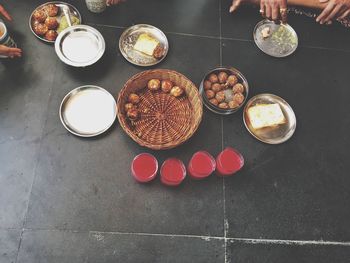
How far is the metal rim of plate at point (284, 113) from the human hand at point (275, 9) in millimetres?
531

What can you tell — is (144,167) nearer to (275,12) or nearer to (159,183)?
(159,183)

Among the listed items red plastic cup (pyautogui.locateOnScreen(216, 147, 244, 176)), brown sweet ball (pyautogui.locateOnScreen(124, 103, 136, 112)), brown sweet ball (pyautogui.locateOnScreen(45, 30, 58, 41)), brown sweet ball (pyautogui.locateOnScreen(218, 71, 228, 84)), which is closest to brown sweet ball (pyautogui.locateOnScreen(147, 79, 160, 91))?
brown sweet ball (pyautogui.locateOnScreen(124, 103, 136, 112))

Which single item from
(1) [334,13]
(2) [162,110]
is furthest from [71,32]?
(1) [334,13]

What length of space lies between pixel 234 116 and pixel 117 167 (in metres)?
0.84

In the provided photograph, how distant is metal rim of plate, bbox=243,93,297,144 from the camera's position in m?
2.08

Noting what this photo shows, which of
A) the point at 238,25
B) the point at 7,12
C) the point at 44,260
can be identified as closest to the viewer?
the point at 44,260

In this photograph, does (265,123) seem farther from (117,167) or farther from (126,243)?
(126,243)

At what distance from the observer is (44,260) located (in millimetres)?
1704

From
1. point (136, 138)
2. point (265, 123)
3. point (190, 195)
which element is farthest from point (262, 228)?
point (136, 138)

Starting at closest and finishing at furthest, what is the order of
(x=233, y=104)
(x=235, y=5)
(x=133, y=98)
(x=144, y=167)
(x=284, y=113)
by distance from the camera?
(x=144, y=167), (x=133, y=98), (x=233, y=104), (x=284, y=113), (x=235, y=5)

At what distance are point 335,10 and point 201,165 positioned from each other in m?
1.47

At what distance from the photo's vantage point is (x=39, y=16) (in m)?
2.13

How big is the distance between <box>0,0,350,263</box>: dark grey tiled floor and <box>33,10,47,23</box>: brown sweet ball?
0.12 metres

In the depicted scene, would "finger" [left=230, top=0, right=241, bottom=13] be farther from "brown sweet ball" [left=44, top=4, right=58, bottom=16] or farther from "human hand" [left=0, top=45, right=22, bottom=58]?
"human hand" [left=0, top=45, right=22, bottom=58]
